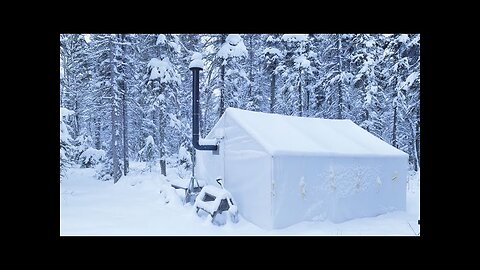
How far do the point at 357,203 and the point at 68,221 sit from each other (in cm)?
857

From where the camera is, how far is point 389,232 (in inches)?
331

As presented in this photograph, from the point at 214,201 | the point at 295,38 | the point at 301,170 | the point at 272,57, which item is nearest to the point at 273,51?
the point at 272,57

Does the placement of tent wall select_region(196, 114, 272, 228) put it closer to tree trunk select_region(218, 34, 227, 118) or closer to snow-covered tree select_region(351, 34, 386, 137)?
tree trunk select_region(218, 34, 227, 118)

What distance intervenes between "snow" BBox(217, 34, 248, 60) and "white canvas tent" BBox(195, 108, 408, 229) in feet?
29.0

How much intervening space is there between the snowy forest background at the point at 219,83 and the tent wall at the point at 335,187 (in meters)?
8.72

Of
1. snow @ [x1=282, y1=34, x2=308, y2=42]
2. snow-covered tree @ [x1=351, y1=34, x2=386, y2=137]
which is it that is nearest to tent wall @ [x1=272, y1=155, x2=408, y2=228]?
snow-covered tree @ [x1=351, y1=34, x2=386, y2=137]

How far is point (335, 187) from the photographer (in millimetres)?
9172

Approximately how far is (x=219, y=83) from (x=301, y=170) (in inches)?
501

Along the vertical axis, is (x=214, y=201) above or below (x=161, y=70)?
below

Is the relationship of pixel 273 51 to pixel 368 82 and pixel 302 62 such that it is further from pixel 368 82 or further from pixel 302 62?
pixel 368 82

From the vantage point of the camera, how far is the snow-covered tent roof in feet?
28.4

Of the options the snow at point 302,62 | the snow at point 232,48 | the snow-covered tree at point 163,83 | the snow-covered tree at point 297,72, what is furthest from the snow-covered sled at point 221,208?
the snow at point 302,62

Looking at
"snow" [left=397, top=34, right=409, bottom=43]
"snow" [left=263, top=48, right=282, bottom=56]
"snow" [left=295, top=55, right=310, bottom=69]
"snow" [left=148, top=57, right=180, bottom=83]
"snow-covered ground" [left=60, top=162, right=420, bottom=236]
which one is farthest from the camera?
"snow" [left=263, top=48, right=282, bottom=56]

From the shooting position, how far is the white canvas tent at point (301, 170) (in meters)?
8.18
